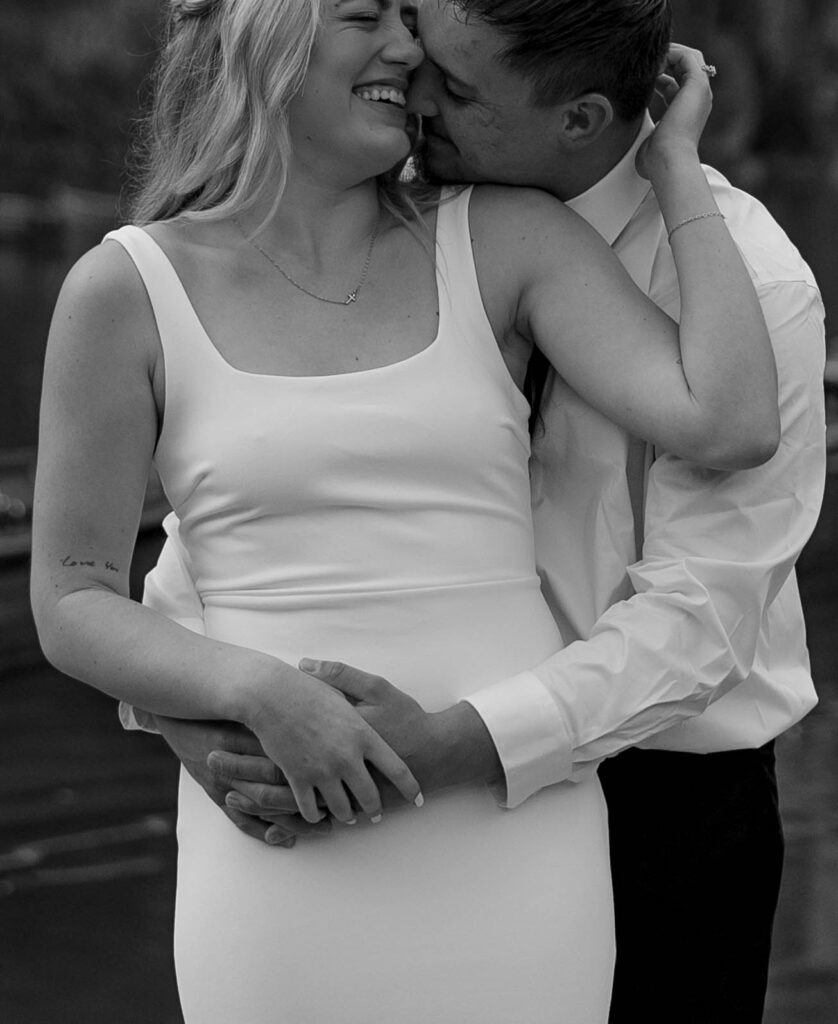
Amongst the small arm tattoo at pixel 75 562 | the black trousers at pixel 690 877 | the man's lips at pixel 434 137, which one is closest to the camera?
the small arm tattoo at pixel 75 562

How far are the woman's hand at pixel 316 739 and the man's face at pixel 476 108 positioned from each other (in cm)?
54

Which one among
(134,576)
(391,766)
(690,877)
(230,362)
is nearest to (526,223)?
(230,362)

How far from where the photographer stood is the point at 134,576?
15.8ft

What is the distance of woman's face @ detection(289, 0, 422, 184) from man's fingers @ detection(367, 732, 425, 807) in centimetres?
54

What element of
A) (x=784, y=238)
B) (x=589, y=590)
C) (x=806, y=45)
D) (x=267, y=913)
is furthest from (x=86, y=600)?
(x=806, y=45)

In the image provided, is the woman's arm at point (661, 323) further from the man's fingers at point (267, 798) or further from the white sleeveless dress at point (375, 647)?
the man's fingers at point (267, 798)

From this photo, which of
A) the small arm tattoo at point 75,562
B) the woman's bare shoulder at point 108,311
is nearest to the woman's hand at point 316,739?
the small arm tattoo at point 75,562

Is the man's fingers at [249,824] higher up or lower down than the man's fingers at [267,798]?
lower down

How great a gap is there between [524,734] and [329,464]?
29 centimetres

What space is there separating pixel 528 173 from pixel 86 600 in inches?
22.9

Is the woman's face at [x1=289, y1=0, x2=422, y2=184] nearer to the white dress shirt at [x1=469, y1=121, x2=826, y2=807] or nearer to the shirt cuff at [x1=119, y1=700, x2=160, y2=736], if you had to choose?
the white dress shirt at [x1=469, y1=121, x2=826, y2=807]

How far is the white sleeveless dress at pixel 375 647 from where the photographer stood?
52.3 inches

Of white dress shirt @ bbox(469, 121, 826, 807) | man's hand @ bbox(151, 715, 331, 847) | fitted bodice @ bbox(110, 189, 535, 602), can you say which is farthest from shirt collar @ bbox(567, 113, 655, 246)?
man's hand @ bbox(151, 715, 331, 847)

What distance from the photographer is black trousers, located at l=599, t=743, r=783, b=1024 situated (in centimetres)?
162
